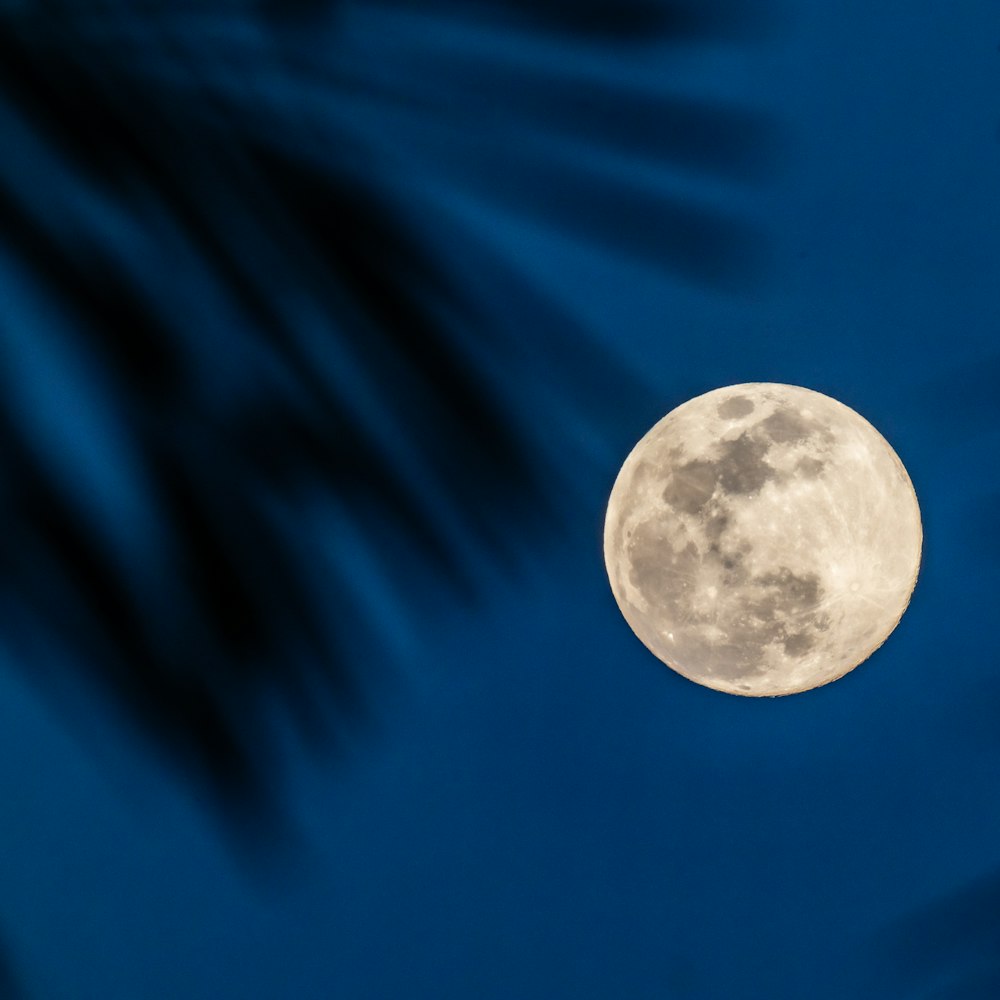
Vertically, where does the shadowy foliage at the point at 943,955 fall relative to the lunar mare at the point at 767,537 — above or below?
below

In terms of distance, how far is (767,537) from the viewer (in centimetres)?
149

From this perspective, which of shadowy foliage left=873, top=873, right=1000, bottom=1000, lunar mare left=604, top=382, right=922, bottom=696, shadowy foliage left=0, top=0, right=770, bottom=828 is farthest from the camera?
shadowy foliage left=873, top=873, right=1000, bottom=1000

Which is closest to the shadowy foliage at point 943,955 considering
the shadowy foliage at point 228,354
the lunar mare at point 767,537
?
the lunar mare at point 767,537

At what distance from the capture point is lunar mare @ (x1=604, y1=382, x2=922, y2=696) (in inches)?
59.1

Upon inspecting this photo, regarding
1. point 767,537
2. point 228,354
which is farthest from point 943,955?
point 228,354

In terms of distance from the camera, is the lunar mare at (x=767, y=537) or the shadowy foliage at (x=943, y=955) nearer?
the lunar mare at (x=767, y=537)

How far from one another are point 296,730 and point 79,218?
0.46 meters

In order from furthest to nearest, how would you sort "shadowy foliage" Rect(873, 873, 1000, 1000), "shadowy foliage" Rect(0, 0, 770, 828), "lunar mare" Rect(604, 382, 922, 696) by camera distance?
"shadowy foliage" Rect(873, 873, 1000, 1000) → "lunar mare" Rect(604, 382, 922, 696) → "shadowy foliage" Rect(0, 0, 770, 828)

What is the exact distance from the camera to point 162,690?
81 centimetres

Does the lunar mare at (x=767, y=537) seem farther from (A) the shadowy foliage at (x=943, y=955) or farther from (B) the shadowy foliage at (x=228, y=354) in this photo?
(A) the shadowy foliage at (x=943, y=955)

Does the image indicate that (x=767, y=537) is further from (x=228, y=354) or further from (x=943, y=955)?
(x=943, y=955)

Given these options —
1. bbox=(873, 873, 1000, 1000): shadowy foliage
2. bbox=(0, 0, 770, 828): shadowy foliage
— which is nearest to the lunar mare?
bbox=(0, 0, 770, 828): shadowy foliage

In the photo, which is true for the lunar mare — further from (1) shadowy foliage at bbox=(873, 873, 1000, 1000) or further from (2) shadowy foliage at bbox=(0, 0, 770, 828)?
(1) shadowy foliage at bbox=(873, 873, 1000, 1000)

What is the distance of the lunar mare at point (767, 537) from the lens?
59.1 inches
